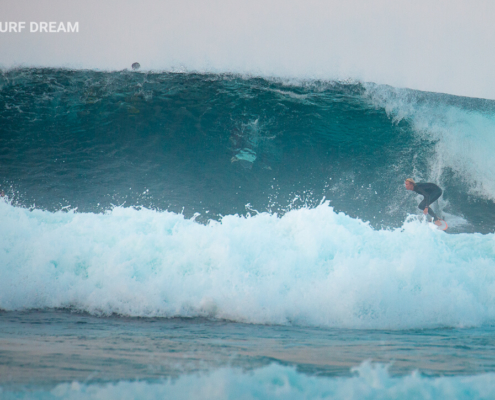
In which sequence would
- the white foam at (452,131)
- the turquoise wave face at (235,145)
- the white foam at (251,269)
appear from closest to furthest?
the white foam at (251,269) < the turquoise wave face at (235,145) < the white foam at (452,131)

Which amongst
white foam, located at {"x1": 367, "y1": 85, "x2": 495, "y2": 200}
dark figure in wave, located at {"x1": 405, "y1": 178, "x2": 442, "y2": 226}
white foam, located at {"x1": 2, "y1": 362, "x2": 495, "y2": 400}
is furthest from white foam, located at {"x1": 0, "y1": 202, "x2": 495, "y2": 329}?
white foam, located at {"x1": 367, "y1": 85, "x2": 495, "y2": 200}

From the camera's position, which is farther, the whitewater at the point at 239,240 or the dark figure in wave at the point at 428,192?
the dark figure in wave at the point at 428,192

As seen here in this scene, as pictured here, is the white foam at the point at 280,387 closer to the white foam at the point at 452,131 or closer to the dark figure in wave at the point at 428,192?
the dark figure in wave at the point at 428,192

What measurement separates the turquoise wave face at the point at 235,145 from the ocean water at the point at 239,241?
0.17ft

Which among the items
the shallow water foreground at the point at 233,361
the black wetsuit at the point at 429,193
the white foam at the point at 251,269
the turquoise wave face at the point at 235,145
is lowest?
the shallow water foreground at the point at 233,361

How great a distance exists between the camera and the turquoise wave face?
9.95 metres

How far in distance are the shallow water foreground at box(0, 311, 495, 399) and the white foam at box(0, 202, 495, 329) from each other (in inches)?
15.0

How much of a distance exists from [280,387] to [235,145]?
29.3ft

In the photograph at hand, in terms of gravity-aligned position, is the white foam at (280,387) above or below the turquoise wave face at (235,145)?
below

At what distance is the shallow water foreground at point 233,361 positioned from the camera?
2.39m

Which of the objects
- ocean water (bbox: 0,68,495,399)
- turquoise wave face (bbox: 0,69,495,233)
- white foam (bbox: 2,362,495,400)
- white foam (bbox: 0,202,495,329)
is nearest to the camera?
white foam (bbox: 2,362,495,400)

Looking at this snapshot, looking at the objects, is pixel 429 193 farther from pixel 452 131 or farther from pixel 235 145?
pixel 235 145

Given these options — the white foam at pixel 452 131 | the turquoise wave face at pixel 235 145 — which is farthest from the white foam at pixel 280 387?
the white foam at pixel 452 131

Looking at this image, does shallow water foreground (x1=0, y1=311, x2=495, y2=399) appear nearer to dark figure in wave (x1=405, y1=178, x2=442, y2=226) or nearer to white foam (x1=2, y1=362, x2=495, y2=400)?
white foam (x1=2, y1=362, x2=495, y2=400)
